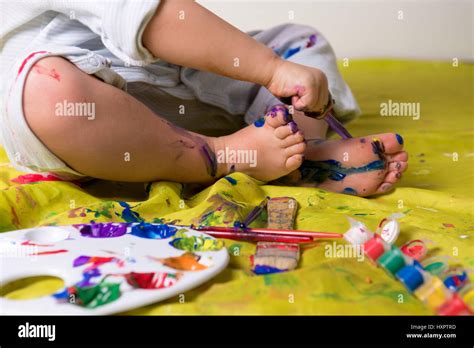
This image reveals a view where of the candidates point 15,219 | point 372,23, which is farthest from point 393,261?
point 372,23

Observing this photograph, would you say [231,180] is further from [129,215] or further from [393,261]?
[393,261]

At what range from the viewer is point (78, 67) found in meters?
0.83

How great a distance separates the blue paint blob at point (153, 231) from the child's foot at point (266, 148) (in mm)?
232

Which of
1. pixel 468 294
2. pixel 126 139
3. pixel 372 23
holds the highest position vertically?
pixel 372 23

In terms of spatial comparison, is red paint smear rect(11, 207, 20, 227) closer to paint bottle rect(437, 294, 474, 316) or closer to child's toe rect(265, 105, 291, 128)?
child's toe rect(265, 105, 291, 128)

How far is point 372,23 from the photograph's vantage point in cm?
195

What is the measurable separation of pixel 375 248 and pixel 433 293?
0.23ft

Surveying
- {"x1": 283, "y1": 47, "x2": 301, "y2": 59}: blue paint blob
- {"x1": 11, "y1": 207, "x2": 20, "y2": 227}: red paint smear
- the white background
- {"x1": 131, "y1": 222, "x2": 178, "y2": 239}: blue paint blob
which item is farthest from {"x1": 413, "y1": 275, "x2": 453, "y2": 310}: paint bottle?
the white background

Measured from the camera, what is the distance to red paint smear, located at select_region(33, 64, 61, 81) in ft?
2.63

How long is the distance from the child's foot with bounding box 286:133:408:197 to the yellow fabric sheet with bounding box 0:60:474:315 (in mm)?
21
